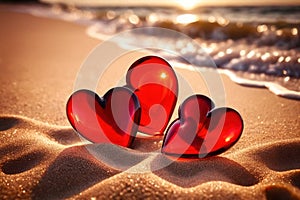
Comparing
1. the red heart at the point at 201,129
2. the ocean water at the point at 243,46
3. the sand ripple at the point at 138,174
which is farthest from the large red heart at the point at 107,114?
the ocean water at the point at 243,46

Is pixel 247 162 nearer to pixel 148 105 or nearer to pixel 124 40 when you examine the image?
pixel 148 105

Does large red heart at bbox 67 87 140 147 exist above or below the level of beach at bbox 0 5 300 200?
above

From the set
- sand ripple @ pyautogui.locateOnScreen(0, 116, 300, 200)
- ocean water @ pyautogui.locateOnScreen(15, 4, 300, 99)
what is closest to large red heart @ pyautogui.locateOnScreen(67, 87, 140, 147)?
sand ripple @ pyautogui.locateOnScreen(0, 116, 300, 200)

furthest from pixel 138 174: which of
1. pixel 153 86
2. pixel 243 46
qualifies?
pixel 243 46

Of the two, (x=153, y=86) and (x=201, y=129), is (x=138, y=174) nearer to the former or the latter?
(x=201, y=129)

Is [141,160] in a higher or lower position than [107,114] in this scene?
lower

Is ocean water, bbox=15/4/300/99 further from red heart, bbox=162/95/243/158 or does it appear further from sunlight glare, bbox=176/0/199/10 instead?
sunlight glare, bbox=176/0/199/10
